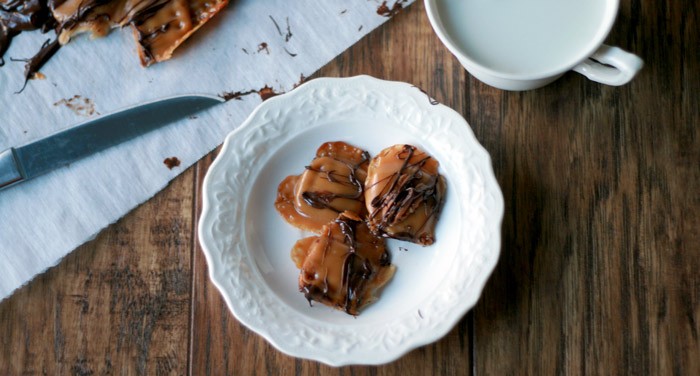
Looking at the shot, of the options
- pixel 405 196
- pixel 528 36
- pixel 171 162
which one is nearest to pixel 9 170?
pixel 171 162

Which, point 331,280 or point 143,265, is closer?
point 331,280

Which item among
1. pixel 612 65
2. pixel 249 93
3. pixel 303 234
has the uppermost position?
pixel 612 65

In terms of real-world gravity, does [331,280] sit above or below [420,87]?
below

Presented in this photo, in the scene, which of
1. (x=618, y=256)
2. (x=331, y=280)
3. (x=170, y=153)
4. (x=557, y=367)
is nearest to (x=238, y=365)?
(x=331, y=280)

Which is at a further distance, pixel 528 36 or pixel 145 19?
pixel 145 19

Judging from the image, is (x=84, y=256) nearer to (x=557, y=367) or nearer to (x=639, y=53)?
(x=557, y=367)

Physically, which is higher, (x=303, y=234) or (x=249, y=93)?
(x=249, y=93)

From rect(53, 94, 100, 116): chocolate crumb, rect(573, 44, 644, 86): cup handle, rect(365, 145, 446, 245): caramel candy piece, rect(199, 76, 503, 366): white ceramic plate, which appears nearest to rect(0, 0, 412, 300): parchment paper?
rect(53, 94, 100, 116): chocolate crumb

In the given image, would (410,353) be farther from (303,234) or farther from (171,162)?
(171,162)
